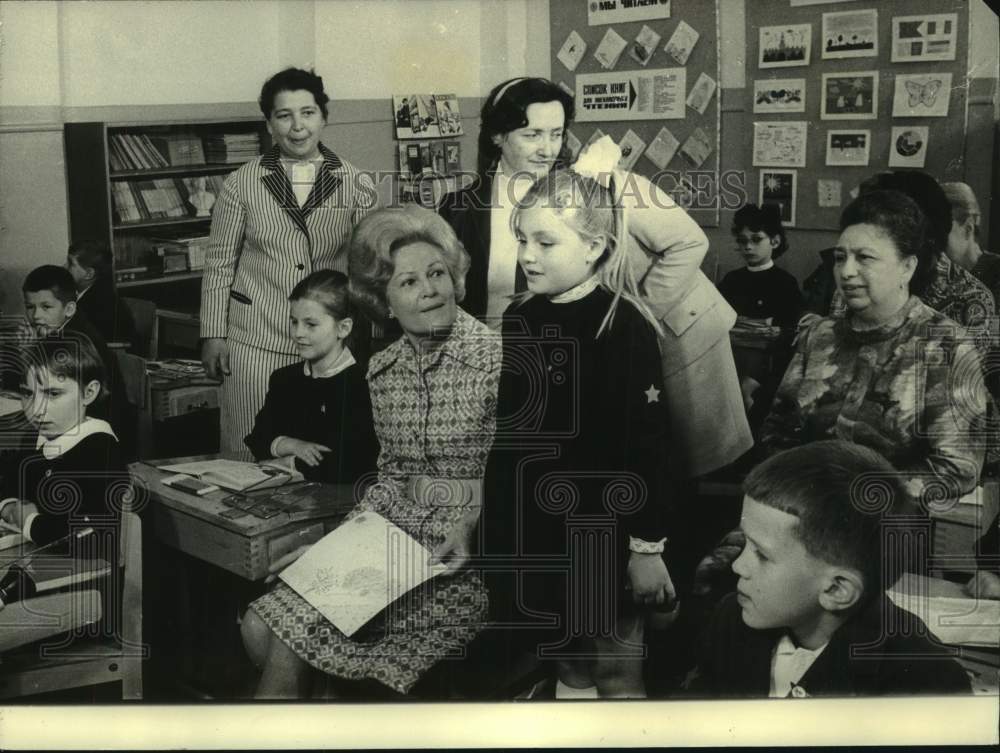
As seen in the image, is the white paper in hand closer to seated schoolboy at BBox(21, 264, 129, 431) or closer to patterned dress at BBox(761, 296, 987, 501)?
seated schoolboy at BBox(21, 264, 129, 431)

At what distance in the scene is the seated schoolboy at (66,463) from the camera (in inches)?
141

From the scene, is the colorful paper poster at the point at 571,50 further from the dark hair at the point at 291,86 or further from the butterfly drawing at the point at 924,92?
the butterfly drawing at the point at 924,92

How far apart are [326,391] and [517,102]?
1003 millimetres

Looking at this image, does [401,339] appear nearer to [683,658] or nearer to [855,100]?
[683,658]

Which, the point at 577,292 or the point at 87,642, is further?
the point at 87,642

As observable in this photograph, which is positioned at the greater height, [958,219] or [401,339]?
[958,219]

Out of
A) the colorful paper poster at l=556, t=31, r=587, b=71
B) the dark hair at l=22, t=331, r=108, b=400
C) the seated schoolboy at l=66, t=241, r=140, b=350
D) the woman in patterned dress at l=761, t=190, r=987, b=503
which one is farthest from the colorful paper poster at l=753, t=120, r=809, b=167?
the dark hair at l=22, t=331, r=108, b=400

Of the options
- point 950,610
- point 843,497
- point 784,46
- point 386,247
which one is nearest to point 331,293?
point 386,247

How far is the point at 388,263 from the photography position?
3.51 m

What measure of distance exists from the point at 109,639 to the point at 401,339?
124 centimetres

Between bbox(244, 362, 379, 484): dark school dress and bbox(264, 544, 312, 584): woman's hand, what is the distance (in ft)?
0.68

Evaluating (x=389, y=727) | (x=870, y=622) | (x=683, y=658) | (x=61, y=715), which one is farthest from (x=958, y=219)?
(x=61, y=715)

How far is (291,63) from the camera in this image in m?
3.51

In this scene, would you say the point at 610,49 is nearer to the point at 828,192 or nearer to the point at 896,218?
the point at 828,192
